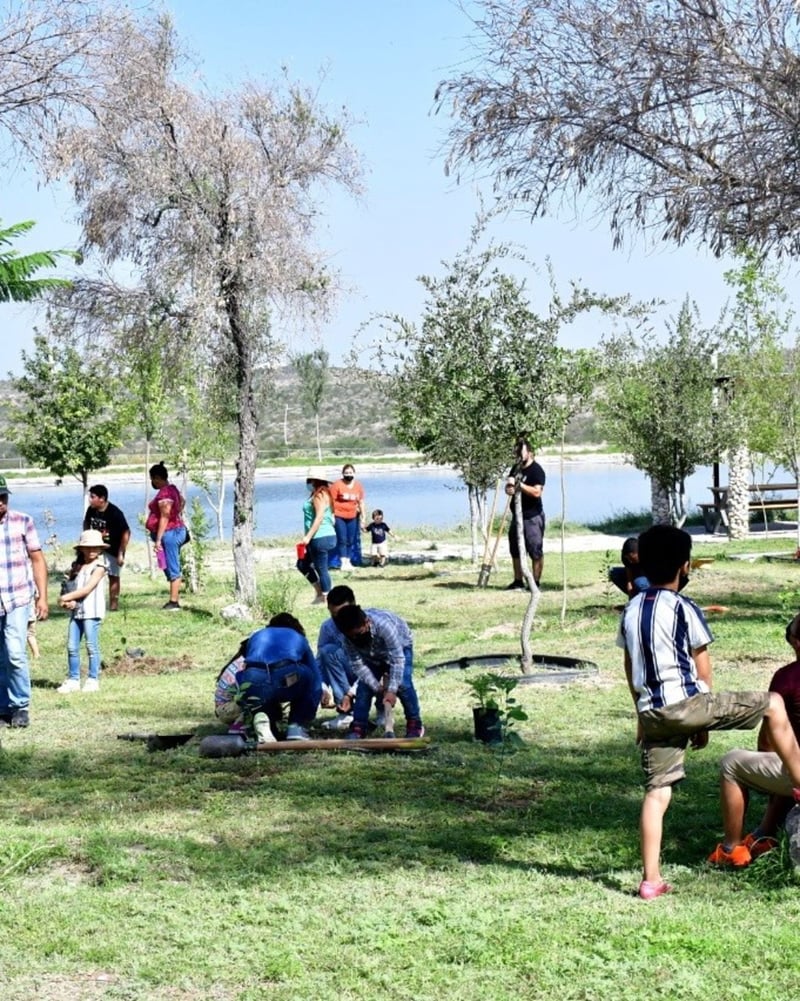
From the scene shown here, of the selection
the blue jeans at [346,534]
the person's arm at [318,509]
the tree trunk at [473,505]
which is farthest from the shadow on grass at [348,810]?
the tree trunk at [473,505]

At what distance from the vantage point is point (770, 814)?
5977 millimetres

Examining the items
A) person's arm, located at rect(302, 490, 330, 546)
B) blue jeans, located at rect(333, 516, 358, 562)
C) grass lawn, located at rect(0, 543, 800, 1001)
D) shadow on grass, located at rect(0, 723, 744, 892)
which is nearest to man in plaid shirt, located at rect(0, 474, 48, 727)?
grass lawn, located at rect(0, 543, 800, 1001)

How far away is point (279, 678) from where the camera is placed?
8727mm

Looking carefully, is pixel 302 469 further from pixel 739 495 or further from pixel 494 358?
pixel 494 358

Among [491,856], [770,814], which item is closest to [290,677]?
[491,856]

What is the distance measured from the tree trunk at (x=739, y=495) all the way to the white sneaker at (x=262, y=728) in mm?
20696

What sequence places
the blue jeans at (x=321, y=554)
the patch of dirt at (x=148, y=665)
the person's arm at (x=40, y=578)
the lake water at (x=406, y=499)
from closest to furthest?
the person's arm at (x=40, y=578) → the patch of dirt at (x=148, y=665) → the blue jeans at (x=321, y=554) → the lake water at (x=406, y=499)

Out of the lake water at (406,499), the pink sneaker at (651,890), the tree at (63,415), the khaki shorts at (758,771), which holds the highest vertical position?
the tree at (63,415)

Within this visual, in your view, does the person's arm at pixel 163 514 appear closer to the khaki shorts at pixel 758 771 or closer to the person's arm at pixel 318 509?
the person's arm at pixel 318 509

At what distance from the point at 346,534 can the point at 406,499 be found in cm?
3881

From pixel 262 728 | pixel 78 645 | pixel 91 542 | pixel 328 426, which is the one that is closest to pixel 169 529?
pixel 78 645

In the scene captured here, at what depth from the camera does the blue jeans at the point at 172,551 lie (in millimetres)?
16812

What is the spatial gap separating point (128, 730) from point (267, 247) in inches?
323

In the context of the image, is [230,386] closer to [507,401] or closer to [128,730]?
[507,401]
